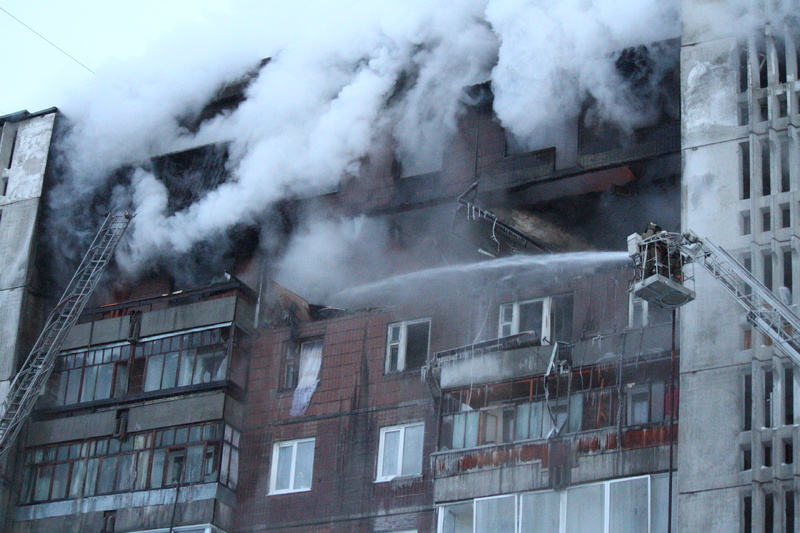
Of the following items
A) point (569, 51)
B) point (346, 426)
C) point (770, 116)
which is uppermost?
point (569, 51)

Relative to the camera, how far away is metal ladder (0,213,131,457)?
4759 cm

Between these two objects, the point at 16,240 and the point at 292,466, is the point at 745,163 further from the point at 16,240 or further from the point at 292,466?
the point at 16,240

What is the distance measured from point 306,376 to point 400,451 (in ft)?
14.4

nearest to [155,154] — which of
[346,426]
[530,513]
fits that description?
[346,426]

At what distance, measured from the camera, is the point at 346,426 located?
42.8m

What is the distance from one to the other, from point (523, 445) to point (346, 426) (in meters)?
6.35

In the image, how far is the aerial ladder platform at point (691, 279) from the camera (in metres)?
34.4

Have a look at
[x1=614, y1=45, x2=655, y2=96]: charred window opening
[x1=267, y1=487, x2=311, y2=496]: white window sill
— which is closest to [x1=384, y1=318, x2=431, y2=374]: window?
[x1=267, y1=487, x2=311, y2=496]: white window sill

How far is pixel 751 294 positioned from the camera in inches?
1400

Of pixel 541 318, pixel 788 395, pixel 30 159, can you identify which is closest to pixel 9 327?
pixel 30 159

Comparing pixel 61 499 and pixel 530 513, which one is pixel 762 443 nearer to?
pixel 530 513

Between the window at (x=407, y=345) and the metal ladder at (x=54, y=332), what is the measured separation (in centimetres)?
1122

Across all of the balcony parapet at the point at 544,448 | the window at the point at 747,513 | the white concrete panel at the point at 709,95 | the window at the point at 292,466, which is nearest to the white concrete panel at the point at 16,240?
the window at the point at 292,466

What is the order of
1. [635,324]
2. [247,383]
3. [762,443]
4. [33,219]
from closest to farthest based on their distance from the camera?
[762,443] → [635,324] → [247,383] → [33,219]
